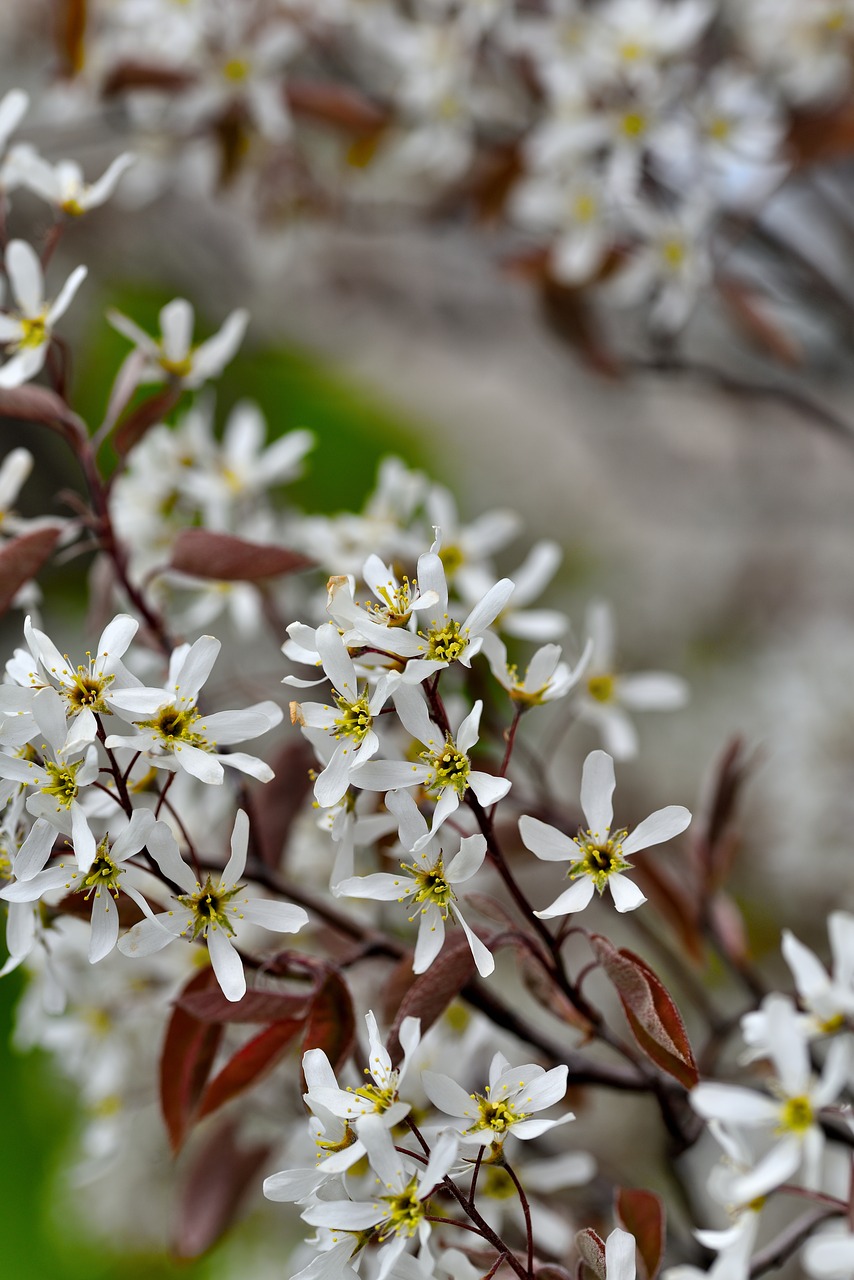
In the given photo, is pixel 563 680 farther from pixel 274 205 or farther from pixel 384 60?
pixel 384 60

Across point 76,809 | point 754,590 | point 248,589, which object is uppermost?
point 76,809

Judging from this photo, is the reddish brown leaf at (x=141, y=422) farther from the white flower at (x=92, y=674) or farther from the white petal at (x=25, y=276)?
the white flower at (x=92, y=674)

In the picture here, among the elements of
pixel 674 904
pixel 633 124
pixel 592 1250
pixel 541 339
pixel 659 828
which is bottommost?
pixel 541 339

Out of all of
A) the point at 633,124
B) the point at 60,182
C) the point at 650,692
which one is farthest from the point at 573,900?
the point at 633,124

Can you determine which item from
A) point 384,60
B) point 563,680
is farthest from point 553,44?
point 563,680

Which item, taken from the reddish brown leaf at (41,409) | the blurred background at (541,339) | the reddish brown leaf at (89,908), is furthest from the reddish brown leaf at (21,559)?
the blurred background at (541,339)

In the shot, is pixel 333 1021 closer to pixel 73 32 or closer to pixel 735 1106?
pixel 735 1106

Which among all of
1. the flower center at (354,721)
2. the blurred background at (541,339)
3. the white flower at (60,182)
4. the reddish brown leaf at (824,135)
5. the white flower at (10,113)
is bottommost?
the blurred background at (541,339)
